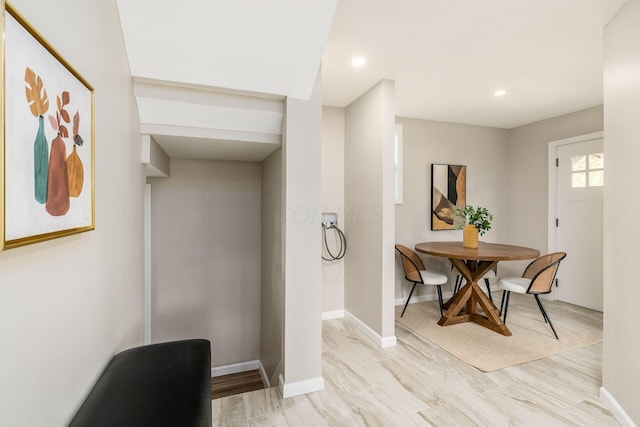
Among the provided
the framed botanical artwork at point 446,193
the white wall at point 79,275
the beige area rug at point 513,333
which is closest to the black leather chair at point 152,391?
the white wall at point 79,275

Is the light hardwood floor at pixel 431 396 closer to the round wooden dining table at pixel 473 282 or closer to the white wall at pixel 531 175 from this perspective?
the round wooden dining table at pixel 473 282

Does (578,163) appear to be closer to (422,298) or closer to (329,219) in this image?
(422,298)

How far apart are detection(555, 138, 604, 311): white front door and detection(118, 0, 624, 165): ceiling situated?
110cm

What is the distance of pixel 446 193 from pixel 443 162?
1.46 feet

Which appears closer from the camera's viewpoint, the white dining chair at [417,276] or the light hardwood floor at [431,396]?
the light hardwood floor at [431,396]

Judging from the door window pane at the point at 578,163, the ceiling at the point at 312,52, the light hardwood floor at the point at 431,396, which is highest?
the ceiling at the point at 312,52

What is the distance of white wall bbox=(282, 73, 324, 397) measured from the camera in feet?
6.76

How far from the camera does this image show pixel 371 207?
3139 millimetres

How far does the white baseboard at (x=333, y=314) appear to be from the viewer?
365 centimetres

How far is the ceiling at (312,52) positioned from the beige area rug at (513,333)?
2455 mm

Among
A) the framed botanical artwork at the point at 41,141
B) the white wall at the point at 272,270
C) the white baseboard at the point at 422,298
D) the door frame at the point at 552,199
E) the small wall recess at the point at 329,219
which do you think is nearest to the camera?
the framed botanical artwork at the point at 41,141

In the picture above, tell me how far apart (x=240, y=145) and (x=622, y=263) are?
100 inches

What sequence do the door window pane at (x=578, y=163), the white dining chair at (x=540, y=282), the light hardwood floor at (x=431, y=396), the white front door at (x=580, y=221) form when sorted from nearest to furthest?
the light hardwood floor at (x=431, y=396) < the white dining chair at (x=540, y=282) < the white front door at (x=580, y=221) < the door window pane at (x=578, y=163)

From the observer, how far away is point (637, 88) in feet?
5.43
